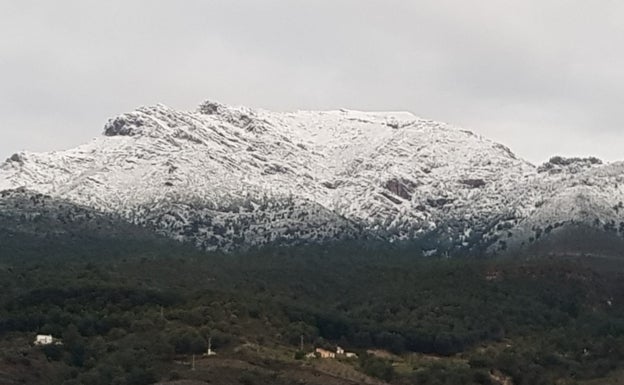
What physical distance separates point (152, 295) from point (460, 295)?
50258mm

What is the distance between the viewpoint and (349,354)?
161875 mm

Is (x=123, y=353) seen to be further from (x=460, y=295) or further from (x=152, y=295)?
(x=460, y=295)

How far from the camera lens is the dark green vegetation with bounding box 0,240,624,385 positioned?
449 ft

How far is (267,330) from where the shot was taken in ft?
527

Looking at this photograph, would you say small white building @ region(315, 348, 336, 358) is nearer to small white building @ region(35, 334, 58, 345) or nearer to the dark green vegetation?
the dark green vegetation

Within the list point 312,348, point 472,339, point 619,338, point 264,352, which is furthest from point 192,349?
point 619,338

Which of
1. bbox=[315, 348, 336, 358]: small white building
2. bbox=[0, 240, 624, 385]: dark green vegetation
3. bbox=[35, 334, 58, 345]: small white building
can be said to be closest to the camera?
bbox=[0, 240, 624, 385]: dark green vegetation

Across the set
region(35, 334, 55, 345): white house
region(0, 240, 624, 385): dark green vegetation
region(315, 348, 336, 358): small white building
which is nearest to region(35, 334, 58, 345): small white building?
region(35, 334, 55, 345): white house

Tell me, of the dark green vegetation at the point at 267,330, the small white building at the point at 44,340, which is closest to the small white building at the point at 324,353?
the dark green vegetation at the point at 267,330

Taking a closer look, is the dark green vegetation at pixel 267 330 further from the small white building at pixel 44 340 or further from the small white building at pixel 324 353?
the small white building at pixel 324 353

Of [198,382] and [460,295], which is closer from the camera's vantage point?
[198,382]

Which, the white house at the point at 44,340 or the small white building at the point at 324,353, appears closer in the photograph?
the white house at the point at 44,340

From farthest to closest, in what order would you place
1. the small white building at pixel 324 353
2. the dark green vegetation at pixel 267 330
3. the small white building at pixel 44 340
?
the small white building at pixel 324 353, the small white building at pixel 44 340, the dark green vegetation at pixel 267 330

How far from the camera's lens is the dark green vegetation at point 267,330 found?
449 feet
